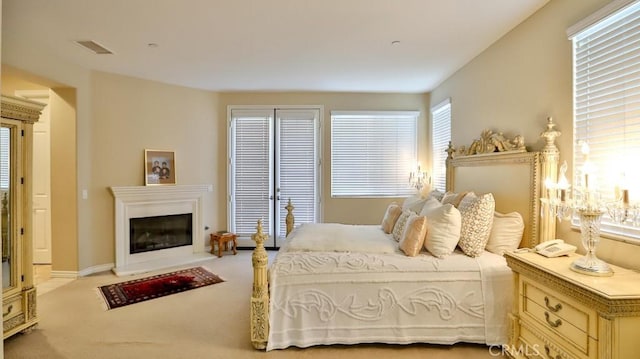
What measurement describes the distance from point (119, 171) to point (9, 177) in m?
1.84

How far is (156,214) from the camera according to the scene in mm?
4934

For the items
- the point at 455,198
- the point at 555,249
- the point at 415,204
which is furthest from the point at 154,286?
the point at 555,249

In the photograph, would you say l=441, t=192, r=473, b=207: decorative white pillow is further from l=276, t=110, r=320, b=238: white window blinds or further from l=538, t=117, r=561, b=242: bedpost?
l=276, t=110, r=320, b=238: white window blinds

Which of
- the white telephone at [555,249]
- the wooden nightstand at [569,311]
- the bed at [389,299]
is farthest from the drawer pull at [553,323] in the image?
the bed at [389,299]

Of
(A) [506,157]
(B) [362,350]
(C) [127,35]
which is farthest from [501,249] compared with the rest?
(C) [127,35]

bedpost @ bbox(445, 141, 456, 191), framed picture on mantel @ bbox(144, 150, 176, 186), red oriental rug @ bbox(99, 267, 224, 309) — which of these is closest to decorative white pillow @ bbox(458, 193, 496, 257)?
bedpost @ bbox(445, 141, 456, 191)

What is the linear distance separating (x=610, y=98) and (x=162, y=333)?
12.3 feet

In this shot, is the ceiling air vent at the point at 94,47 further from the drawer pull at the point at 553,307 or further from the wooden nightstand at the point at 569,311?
the drawer pull at the point at 553,307

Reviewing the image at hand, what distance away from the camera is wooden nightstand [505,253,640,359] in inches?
63.7

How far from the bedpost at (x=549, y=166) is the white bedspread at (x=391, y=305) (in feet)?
1.43

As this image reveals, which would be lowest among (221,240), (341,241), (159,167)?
(221,240)

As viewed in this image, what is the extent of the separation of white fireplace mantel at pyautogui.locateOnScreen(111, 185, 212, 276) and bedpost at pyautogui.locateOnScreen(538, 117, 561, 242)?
14.2ft

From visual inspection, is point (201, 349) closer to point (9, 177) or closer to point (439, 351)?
point (439, 351)

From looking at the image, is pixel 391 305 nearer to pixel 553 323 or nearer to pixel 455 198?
pixel 553 323
